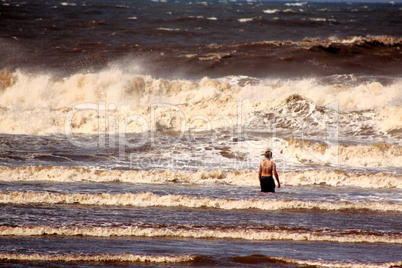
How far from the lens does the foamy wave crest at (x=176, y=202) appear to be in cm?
923

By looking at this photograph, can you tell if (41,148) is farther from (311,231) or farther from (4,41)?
(4,41)

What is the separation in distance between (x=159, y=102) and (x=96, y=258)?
1554 centimetres

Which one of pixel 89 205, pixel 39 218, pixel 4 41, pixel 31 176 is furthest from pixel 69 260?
pixel 4 41

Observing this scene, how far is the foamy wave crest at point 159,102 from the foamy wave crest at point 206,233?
31.3 feet

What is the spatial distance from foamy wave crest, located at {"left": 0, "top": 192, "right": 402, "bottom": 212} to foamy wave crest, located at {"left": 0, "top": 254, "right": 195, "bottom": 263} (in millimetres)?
2688

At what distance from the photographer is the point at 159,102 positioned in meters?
21.7

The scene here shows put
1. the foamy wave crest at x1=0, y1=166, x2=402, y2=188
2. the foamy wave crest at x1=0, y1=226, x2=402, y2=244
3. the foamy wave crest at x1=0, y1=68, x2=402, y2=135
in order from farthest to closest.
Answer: the foamy wave crest at x1=0, y1=68, x2=402, y2=135 < the foamy wave crest at x1=0, y1=166, x2=402, y2=188 < the foamy wave crest at x1=0, y1=226, x2=402, y2=244

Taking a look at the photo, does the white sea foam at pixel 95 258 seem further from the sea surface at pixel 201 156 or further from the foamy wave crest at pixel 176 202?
the foamy wave crest at pixel 176 202

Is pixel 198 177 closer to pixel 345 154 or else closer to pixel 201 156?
pixel 201 156

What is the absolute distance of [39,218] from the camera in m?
8.17

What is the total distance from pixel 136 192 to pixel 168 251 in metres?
3.38

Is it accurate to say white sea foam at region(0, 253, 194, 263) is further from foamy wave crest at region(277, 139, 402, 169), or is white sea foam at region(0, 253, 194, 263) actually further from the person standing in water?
foamy wave crest at region(277, 139, 402, 169)

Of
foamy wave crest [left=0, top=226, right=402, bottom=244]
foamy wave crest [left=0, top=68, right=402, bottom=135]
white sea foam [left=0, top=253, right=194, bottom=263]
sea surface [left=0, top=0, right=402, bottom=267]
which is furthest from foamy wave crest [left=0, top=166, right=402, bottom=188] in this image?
foamy wave crest [left=0, top=68, right=402, bottom=135]

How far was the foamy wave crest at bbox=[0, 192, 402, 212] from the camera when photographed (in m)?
9.23
